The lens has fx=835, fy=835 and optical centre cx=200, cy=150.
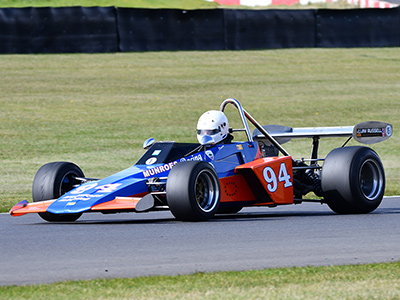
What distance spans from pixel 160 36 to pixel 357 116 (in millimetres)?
9427

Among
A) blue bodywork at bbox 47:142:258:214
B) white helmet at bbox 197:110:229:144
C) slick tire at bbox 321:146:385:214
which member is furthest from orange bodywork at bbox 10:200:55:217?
slick tire at bbox 321:146:385:214

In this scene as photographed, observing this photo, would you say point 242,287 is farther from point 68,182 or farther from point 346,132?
point 346,132

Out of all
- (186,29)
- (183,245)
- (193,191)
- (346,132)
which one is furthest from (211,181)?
(186,29)

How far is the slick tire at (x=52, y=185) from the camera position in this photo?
10.2m

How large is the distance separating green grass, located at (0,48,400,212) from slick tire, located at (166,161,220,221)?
5356mm

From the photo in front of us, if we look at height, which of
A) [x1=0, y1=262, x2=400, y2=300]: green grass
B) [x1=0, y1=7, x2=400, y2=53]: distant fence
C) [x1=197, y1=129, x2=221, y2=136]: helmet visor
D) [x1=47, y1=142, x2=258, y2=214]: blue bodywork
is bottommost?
[x1=0, y1=262, x2=400, y2=300]: green grass

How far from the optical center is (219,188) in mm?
9727

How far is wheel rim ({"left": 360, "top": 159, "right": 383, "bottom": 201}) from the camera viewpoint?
1081 centimetres

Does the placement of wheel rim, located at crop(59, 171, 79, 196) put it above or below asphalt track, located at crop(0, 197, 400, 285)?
above

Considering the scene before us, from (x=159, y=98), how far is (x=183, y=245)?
794 inches

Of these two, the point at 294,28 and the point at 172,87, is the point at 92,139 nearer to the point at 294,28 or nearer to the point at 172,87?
the point at 172,87

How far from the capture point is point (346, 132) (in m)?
11.8

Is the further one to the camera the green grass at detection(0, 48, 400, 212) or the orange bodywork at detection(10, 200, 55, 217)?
the green grass at detection(0, 48, 400, 212)

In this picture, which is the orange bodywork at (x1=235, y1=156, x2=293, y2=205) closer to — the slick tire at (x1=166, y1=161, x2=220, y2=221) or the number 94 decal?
the number 94 decal
